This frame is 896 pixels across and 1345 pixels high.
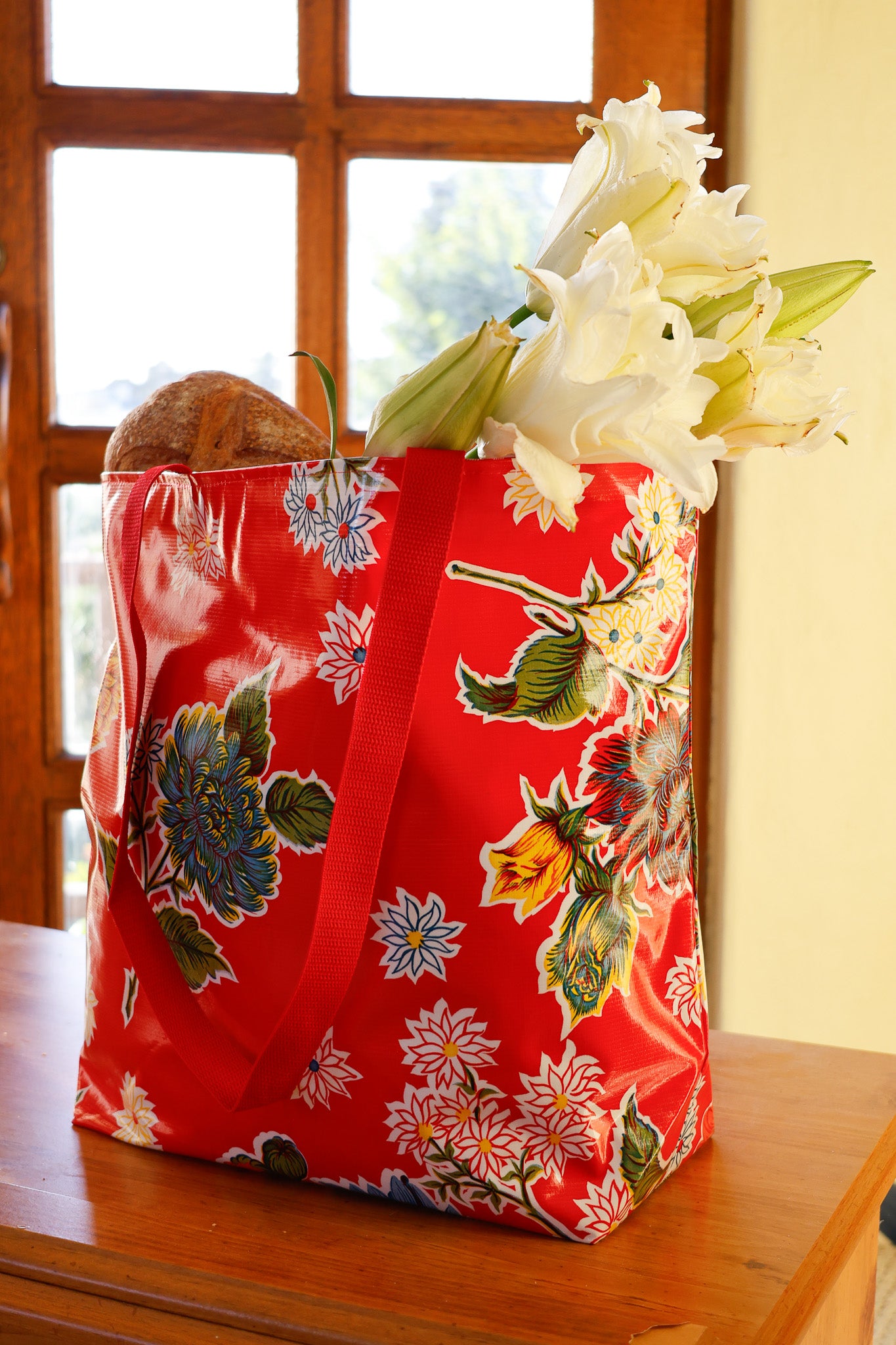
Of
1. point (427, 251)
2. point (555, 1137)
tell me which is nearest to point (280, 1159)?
point (555, 1137)

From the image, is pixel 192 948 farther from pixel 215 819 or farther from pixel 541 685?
pixel 541 685

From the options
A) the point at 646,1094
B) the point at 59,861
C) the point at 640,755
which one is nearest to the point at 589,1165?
the point at 646,1094

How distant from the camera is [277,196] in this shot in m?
1.38

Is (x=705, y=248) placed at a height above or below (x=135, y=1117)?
above

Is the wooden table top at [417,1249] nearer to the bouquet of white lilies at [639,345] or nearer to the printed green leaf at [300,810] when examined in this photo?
the printed green leaf at [300,810]

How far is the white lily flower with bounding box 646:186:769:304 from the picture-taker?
0.41 metres

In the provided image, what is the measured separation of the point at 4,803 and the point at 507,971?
116 cm

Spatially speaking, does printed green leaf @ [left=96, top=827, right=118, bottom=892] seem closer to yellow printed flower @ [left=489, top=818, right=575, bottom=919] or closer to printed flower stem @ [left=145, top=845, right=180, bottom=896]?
printed flower stem @ [left=145, top=845, right=180, bottom=896]

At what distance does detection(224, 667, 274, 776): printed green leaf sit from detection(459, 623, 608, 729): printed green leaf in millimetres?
84

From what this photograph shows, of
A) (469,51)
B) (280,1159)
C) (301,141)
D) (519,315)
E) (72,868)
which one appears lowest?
(72,868)

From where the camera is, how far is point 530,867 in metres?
0.43

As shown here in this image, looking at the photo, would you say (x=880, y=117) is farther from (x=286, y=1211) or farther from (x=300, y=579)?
(x=286, y=1211)

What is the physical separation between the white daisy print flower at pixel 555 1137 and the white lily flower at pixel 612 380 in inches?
8.6

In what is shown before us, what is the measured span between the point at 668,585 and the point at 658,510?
0.10ft
